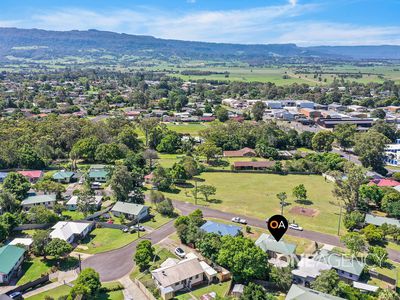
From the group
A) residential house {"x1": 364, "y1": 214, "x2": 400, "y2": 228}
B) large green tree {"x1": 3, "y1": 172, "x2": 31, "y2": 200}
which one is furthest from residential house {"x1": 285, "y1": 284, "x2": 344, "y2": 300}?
large green tree {"x1": 3, "y1": 172, "x2": 31, "y2": 200}

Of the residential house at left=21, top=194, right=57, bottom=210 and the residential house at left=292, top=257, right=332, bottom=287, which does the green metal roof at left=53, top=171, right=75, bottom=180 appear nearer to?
the residential house at left=21, top=194, right=57, bottom=210

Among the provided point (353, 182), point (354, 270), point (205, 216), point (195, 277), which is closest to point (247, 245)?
point (195, 277)

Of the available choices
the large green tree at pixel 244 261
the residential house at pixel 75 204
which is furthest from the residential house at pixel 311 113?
the large green tree at pixel 244 261

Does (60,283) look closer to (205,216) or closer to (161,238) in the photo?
(161,238)

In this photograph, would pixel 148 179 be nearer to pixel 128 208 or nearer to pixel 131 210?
pixel 128 208

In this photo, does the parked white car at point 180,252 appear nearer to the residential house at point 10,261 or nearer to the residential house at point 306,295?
the residential house at point 306,295

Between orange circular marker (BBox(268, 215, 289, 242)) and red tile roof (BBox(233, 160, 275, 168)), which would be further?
red tile roof (BBox(233, 160, 275, 168))

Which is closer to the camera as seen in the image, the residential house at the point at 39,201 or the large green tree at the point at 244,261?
the large green tree at the point at 244,261

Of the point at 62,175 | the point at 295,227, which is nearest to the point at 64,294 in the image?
the point at 295,227
